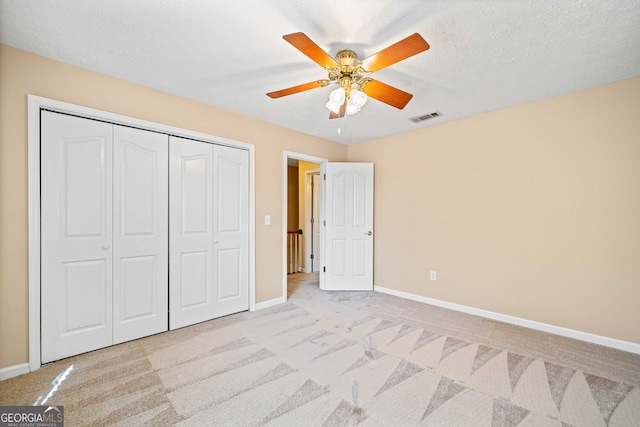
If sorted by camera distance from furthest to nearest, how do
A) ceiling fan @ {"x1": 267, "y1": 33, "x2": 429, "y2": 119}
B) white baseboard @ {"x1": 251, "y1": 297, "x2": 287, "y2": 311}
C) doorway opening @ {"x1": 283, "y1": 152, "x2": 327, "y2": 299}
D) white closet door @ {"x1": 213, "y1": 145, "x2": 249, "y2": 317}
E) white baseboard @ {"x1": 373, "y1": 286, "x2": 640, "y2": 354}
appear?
1. doorway opening @ {"x1": 283, "y1": 152, "x2": 327, "y2": 299}
2. white baseboard @ {"x1": 251, "y1": 297, "x2": 287, "y2": 311}
3. white closet door @ {"x1": 213, "y1": 145, "x2": 249, "y2": 317}
4. white baseboard @ {"x1": 373, "y1": 286, "x2": 640, "y2": 354}
5. ceiling fan @ {"x1": 267, "y1": 33, "x2": 429, "y2": 119}

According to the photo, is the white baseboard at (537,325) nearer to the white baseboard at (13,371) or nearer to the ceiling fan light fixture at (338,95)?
the ceiling fan light fixture at (338,95)

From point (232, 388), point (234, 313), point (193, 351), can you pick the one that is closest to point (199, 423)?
point (232, 388)

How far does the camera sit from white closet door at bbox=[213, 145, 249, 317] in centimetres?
319

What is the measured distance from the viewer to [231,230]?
3.31 metres

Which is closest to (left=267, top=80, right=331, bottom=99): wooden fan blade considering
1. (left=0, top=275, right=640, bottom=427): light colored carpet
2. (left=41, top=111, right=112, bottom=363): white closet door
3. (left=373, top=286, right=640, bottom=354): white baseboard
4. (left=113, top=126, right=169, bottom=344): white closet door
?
(left=113, top=126, right=169, bottom=344): white closet door

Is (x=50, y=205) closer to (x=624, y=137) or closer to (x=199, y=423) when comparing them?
(x=199, y=423)

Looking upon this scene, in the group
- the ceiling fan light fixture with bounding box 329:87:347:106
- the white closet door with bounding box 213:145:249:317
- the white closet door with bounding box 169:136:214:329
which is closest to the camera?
the ceiling fan light fixture with bounding box 329:87:347:106

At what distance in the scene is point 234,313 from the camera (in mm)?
3322

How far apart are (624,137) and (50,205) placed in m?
5.01

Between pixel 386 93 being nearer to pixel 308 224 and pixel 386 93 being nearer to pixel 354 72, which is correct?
pixel 354 72

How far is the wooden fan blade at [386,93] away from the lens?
1.98 metres

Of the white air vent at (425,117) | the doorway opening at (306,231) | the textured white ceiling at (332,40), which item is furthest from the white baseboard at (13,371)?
the white air vent at (425,117)

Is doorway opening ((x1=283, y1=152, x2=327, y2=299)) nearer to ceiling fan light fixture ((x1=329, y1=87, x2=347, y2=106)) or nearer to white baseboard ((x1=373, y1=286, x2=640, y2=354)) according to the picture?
white baseboard ((x1=373, y1=286, x2=640, y2=354))

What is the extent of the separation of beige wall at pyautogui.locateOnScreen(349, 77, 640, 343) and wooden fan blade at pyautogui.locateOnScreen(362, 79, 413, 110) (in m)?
1.80
